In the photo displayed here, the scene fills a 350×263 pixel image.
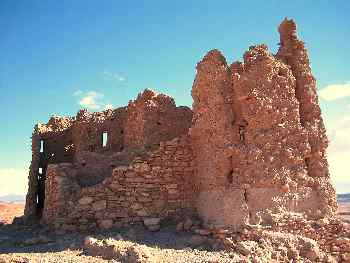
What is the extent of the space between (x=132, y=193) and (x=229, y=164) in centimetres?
284

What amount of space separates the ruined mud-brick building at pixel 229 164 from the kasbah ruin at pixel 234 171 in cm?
3

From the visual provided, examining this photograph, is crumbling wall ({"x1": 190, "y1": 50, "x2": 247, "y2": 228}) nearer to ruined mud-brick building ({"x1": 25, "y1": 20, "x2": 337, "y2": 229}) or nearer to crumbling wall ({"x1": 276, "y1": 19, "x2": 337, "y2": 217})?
ruined mud-brick building ({"x1": 25, "y1": 20, "x2": 337, "y2": 229})

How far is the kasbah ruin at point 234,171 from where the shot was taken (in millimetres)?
9531

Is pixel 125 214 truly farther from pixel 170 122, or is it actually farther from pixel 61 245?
pixel 170 122

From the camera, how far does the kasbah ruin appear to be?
9531 millimetres

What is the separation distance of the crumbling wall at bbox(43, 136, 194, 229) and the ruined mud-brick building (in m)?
0.03

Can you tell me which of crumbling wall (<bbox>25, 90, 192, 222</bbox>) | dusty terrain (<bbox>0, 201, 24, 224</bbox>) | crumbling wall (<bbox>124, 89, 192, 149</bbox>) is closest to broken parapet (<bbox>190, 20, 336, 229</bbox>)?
crumbling wall (<bbox>124, 89, 192, 149</bbox>)

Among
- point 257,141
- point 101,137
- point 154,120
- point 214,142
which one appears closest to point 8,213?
point 101,137

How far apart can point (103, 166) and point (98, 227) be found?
7.91 feet

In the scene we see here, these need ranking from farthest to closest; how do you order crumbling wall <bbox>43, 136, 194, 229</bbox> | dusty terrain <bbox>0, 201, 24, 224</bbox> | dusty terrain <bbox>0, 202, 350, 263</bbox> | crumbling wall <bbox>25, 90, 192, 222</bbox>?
dusty terrain <bbox>0, 201, 24, 224</bbox>, crumbling wall <bbox>25, 90, 192, 222</bbox>, crumbling wall <bbox>43, 136, 194, 229</bbox>, dusty terrain <bbox>0, 202, 350, 263</bbox>

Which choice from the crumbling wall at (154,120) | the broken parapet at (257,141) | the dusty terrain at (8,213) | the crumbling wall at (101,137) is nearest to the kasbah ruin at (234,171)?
the broken parapet at (257,141)

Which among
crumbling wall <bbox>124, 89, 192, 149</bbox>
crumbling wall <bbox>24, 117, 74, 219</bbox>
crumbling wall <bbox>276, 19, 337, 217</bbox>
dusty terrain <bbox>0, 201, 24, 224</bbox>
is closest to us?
crumbling wall <bbox>276, 19, 337, 217</bbox>

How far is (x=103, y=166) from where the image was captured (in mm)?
12508

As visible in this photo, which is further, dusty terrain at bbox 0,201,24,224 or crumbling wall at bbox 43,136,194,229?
dusty terrain at bbox 0,201,24,224
